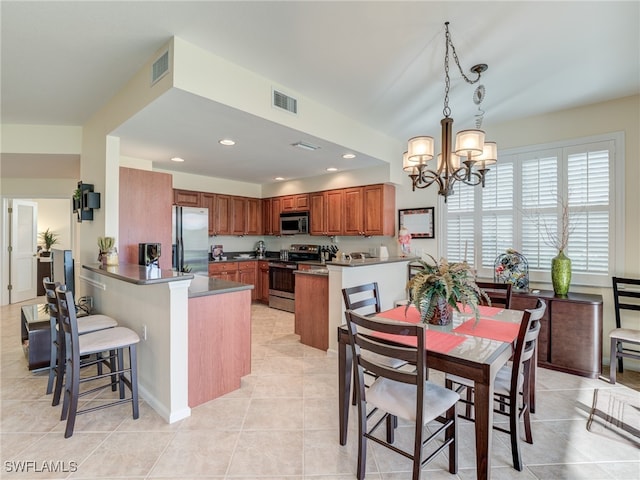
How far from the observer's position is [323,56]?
7.97ft

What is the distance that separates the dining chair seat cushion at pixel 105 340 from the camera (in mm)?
2193

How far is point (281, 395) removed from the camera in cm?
268

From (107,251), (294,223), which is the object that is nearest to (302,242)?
(294,223)

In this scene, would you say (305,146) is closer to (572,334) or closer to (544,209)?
(544,209)

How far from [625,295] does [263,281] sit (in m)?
5.22

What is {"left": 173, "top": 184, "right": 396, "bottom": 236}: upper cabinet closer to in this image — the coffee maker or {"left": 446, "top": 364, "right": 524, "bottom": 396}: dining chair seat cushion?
the coffee maker

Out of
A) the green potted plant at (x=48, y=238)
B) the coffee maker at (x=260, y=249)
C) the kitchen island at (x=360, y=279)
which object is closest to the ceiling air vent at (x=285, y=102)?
the kitchen island at (x=360, y=279)

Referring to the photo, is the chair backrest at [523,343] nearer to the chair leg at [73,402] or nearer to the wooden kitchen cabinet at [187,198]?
the chair leg at [73,402]

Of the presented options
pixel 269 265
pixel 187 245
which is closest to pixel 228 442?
pixel 187 245

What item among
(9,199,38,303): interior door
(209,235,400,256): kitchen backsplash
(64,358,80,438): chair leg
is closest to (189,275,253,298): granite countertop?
(64,358,80,438): chair leg

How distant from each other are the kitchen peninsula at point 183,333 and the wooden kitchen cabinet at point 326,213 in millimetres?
2865

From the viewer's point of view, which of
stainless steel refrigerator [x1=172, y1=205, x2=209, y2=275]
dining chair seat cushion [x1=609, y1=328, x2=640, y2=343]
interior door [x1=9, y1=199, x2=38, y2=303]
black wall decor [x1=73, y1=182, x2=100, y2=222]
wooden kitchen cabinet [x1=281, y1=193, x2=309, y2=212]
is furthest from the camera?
interior door [x1=9, y1=199, x2=38, y2=303]

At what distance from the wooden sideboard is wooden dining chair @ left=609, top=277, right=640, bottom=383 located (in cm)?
12

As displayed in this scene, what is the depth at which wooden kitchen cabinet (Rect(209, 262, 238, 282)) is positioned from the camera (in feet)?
18.5
